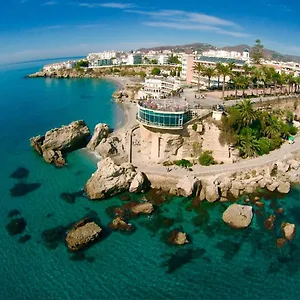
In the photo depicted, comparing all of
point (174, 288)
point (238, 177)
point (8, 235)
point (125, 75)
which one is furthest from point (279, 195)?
point (125, 75)

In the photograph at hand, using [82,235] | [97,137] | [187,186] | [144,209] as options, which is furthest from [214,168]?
[97,137]

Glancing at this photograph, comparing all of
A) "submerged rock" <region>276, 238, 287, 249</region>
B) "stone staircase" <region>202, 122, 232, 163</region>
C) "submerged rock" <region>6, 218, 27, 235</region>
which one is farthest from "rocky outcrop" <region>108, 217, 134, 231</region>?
"stone staircase" <region>202, 122, 232, 163</region>

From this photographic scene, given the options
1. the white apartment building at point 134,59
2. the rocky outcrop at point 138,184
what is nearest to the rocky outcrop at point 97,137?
the rocky outcrop at point 138,184

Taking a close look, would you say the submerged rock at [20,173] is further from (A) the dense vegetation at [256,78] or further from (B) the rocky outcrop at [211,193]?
(A) the dense vegetation at [256,78]

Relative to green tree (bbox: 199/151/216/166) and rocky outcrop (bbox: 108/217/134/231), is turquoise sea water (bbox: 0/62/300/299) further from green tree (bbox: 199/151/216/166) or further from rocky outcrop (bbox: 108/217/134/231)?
green tree (bbox: 199/151/216/166)

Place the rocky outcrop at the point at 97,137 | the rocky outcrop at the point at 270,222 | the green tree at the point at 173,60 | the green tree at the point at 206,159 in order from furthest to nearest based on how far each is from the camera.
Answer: the green tree at the point at 173,60 < the rocky outcrop at the point at 97,137 < the green tree at the point at 206,159 < the rocky outcrop at the point at 270,222

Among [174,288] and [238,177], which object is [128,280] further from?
[238,177]
